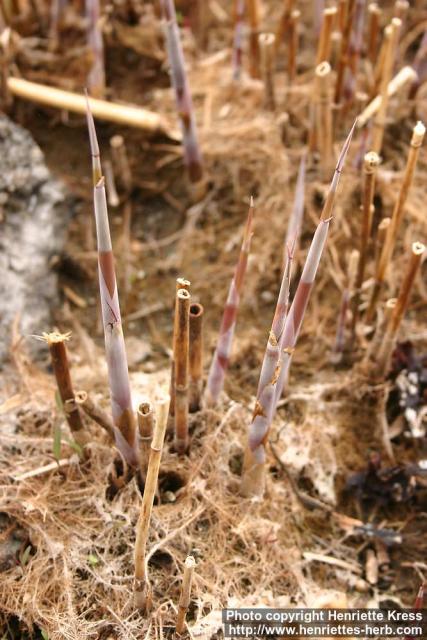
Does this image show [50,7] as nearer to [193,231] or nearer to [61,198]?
[61,198]

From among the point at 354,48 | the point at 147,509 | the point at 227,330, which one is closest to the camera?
the point at 147,509

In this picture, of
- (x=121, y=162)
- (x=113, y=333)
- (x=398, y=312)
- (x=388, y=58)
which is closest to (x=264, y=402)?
(x=113, y=333)

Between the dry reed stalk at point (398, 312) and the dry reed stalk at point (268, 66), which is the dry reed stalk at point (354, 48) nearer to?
the dry reed stalk at point (268, 66)

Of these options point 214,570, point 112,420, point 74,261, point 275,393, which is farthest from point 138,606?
point 74,261

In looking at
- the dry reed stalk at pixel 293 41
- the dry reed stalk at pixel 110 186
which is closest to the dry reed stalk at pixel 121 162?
the dry reed stalk at pixel 110 186

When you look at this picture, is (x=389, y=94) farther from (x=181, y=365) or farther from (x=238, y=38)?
(x=181, y=365)

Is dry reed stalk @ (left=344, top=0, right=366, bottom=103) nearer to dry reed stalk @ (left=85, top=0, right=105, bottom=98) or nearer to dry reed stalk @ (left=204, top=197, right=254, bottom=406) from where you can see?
dry reed stalk @ (left=85, top=0, right=105, bottom=98)

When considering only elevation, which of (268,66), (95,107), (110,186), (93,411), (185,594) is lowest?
(185,594)
